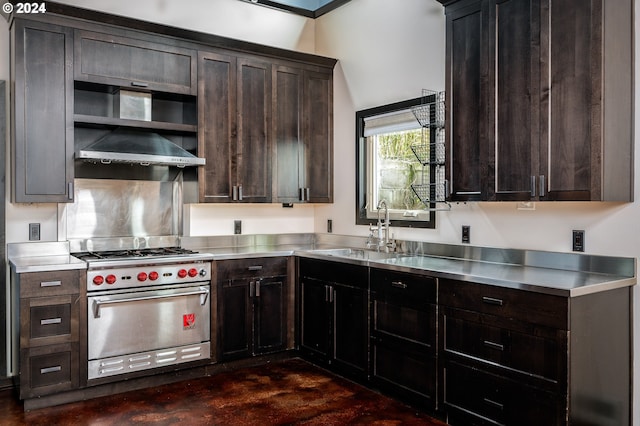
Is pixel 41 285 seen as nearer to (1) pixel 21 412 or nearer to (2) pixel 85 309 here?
(2) pixel 85 309

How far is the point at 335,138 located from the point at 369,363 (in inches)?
86.8

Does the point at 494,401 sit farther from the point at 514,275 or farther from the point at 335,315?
the point at 335,315

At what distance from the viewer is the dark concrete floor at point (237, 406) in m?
3.22

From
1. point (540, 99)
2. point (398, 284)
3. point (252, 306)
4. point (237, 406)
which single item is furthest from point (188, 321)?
point (540, 99)

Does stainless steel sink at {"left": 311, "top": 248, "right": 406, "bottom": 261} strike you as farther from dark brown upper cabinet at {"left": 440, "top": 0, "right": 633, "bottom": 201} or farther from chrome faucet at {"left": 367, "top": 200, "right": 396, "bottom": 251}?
dark brown upper cabinet at {"left": 440, "top": 0, "right": 633, "bottom": 201}

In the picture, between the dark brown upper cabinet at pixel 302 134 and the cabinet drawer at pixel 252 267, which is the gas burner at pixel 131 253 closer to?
the cabinet drawer at pixel 252 267

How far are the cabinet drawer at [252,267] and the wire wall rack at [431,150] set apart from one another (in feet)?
4.22

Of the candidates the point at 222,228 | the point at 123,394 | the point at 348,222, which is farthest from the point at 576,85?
the point at 123,394

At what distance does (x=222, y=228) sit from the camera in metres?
4.72

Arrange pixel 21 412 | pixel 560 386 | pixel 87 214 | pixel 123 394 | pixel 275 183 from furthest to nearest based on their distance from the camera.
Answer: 1. pixel 275 183
2. pixel 87 214
3. pixel 123 394
4. pixel 21 412
5. pixel 560 386

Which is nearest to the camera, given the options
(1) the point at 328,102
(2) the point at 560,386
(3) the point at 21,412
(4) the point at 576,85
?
(2) the point at 560,386

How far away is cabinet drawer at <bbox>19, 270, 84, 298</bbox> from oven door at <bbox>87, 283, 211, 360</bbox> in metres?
0.16

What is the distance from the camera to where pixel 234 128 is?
4.44 meters

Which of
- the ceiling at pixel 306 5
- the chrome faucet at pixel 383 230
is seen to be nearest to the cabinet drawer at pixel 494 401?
the chrome faucet at pixel 383 230
